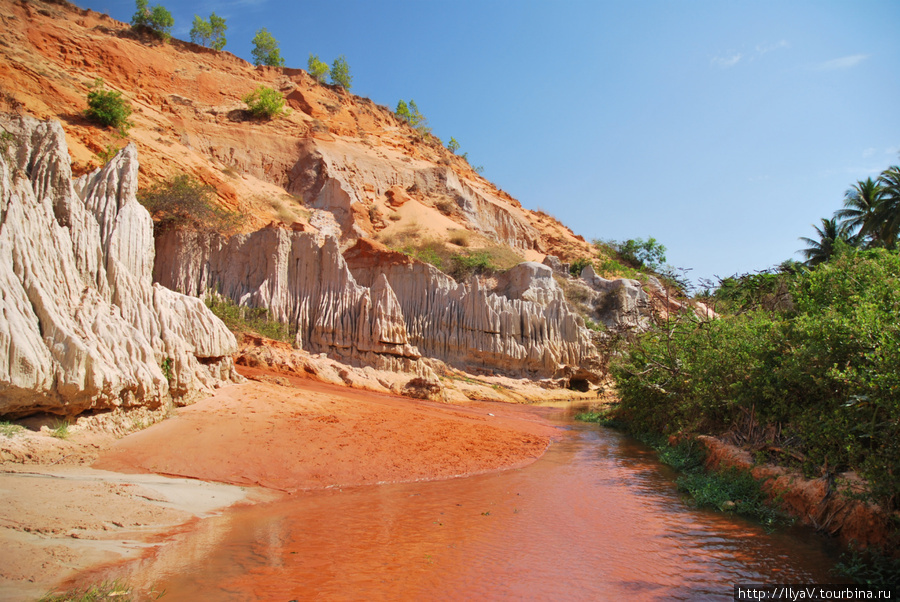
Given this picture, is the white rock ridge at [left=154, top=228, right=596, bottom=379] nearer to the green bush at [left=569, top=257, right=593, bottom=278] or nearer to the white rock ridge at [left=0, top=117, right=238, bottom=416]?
the white rock ridge at [left=0, top=117, right=238, bottom=416]

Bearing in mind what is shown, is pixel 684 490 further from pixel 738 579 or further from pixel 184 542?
pixel 184 542

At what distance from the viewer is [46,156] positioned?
8.23 meters

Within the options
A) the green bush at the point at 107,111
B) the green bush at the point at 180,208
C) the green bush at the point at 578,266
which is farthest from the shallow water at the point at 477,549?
the green bush at the point at 578,266

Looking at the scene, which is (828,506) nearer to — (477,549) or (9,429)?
(477,549)

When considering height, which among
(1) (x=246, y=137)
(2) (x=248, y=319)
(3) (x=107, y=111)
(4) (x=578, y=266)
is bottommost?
(2) (x=248, y=319)

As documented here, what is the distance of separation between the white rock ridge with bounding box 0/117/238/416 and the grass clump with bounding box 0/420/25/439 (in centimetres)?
17

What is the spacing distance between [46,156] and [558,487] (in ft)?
31.4

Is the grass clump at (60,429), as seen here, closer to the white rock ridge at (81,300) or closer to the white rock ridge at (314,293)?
the white rock ridge at (81,300)

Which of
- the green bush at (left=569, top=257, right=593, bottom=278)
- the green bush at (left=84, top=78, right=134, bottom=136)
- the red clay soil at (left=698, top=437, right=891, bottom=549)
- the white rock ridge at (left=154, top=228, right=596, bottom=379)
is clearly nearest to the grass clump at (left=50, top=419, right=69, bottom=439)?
the red clay soil at (left=698, top=437, right=891, bottom=549)

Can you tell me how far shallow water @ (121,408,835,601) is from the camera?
4.55 m

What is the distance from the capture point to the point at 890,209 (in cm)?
2658

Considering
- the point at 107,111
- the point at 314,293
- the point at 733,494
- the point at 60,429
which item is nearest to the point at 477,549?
the point at 733,494

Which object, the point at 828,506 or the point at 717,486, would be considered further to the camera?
the point at 717,486

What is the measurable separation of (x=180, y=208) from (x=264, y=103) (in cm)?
2542
